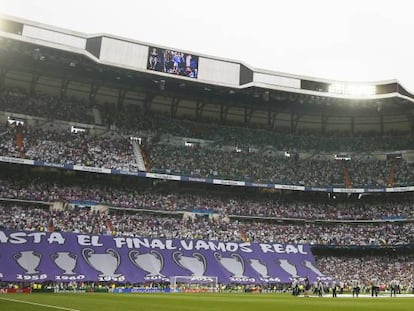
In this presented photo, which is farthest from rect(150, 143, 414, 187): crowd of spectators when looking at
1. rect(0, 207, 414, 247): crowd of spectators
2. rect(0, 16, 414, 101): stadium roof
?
rect(0, 16, 414, 101): stadium roof

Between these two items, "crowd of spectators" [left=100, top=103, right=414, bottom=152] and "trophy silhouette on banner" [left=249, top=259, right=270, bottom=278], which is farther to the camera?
"crowd of spectators" [left=100, top=103, right=414, bottom=152]

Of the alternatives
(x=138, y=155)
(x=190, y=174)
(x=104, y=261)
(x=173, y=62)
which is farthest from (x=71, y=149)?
(x=104, y=261)

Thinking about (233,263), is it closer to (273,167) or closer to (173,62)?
(273,167)

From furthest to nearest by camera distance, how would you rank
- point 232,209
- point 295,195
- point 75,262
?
point 295,195, point 232,209, point 75,262

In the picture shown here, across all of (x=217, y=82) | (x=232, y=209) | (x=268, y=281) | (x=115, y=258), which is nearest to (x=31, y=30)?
(x=217, y=82)

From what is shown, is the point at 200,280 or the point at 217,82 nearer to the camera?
the point at 200,280

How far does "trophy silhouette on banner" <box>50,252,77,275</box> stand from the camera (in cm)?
4797

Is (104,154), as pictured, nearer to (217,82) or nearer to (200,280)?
(217,82)

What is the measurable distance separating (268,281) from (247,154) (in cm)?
2516

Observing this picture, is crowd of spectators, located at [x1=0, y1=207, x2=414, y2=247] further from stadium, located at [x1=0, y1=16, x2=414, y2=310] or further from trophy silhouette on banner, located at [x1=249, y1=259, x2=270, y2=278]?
trophy silhouette on banner, located at [x1=249, y1=259, x2=270, y2=278]

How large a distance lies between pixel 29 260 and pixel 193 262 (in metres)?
18.2

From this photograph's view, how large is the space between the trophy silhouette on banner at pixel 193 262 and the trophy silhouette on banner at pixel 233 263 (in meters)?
2.27

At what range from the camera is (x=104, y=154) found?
65.3 meters

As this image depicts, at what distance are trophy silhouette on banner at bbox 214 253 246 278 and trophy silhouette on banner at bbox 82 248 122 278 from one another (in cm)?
1261
